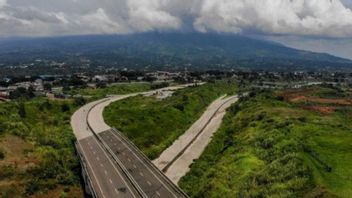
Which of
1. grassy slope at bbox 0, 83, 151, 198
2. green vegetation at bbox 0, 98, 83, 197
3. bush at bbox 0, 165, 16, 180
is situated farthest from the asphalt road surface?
bush at bbox 0, 165, 16, 180

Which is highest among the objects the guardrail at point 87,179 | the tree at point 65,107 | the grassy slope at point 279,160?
the grassy slope at point 279,160

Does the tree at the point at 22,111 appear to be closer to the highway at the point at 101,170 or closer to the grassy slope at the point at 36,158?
the grassy slope at the point at 36,158

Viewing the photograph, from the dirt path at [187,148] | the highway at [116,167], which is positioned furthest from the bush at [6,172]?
the dirt path at [187,148]

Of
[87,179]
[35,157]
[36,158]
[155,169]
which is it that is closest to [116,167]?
[155,169]

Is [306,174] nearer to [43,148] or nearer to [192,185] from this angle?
[192,185]

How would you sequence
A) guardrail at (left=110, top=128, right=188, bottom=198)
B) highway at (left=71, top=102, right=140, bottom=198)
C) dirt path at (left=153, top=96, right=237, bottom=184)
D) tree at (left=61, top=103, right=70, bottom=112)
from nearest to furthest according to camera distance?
guardrail at (left=110, top=128, right=188, bottom=198) → highway at (left=71, top=102, right=140, bottom=198) → dirt path at (left=153, top=96, right=237, bottom=184) → tree at (left=61, top=103, right=70, bottom=112)

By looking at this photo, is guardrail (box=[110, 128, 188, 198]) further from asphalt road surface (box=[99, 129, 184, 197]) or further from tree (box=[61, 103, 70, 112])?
tree (box=[61, 103, 70, 112])
